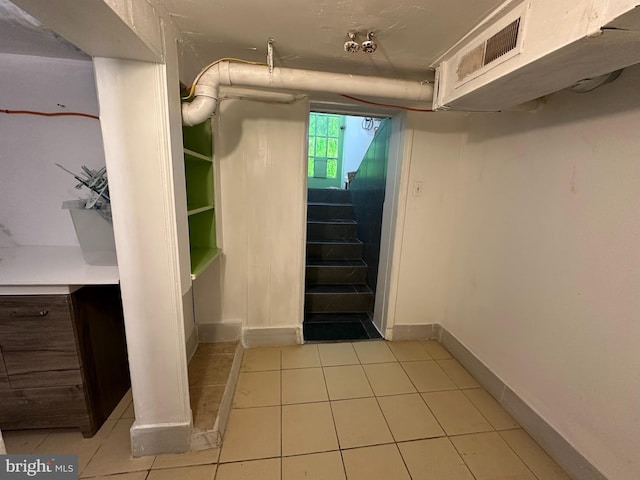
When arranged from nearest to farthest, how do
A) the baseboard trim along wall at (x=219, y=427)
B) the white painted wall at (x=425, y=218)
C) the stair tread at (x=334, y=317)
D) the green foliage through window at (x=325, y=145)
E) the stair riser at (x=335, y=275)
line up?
1. the baseboard trim along wall at (x=219, y=427)
2. the white painted wall at (x=425, y=218)
3. the stair tread at (x=334, y=317)
4. the stair riser at (x=335, y=275)
5. the green foliage through window at (x=325, y=145)

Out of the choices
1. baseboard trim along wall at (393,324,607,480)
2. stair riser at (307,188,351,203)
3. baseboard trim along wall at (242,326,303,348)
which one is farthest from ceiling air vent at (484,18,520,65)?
stair riser at (307,188,351,203)

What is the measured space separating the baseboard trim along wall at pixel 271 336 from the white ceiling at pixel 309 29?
1877 millimetres

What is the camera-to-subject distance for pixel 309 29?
1165mm

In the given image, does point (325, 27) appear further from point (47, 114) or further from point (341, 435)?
point (341, 435)

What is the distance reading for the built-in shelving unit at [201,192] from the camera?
1751 millimetres

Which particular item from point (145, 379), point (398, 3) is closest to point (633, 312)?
point (398, 3)

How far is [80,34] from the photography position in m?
0.82

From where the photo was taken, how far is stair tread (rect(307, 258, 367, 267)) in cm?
299

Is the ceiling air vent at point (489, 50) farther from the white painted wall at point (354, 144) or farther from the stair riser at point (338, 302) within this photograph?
the white painted wall at point (354, 144)

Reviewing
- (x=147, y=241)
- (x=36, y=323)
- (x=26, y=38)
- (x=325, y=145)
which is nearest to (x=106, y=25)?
(x=147, y=241)

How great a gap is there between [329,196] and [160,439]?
10.5ft

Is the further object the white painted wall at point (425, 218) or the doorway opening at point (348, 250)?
the doorway opening at point (348, 250)

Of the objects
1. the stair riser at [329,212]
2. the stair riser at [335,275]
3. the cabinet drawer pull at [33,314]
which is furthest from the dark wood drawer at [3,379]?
the stair riser at [329,212]

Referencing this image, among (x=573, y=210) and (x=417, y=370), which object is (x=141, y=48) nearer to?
(x=573, y=210)
